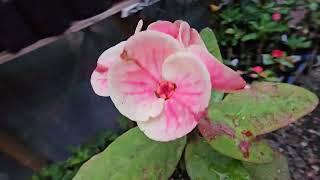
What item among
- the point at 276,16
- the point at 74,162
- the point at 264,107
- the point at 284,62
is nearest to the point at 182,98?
the point at 264,107

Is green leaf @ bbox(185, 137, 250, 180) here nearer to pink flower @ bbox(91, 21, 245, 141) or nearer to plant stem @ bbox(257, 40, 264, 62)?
pink flower @ bbox(91, 21, 245, 141)

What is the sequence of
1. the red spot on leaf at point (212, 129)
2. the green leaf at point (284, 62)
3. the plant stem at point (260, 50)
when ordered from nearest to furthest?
the red spot on leaf at point (212, 129) → the green leaf at point (284, 62) → the plant stem at point (260, 50)

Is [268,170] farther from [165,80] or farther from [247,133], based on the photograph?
[165,80]

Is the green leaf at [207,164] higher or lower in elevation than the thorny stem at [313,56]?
higher

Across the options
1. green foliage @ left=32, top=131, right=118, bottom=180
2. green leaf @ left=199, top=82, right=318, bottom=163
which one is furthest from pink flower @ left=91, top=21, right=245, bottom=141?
green foliage @ left=32, top=131, right=118, bottom=180

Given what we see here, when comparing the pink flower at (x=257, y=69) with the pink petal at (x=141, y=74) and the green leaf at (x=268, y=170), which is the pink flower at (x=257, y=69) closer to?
the green leaf at (x=268, y=170)

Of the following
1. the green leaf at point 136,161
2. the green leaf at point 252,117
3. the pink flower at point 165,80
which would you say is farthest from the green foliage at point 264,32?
the pink flower at point 165,80
